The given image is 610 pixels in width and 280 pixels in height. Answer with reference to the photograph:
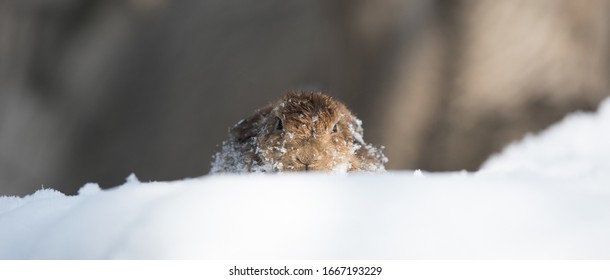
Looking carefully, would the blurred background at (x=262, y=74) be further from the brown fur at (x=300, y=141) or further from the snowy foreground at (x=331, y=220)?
the snowy foreground at (x=331, y=220)

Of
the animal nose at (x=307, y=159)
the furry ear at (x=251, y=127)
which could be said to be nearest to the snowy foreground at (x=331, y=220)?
the animal nose at (x=307, y=159)

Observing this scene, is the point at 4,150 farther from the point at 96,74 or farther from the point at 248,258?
the point at 248,258

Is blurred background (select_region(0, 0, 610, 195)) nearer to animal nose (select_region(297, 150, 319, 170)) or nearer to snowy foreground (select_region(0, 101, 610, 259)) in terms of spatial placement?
animal nose (select_region(297, 150, 319, 170))

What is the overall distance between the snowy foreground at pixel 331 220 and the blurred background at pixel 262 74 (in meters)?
2.37

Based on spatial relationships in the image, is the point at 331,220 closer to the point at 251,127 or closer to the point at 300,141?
the point at 300,141

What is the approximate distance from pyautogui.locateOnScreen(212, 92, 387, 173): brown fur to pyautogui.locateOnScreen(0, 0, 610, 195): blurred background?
1613 mm

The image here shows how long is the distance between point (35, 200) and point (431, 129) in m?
2.54

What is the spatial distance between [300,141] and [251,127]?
228 mm

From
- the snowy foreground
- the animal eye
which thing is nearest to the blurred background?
the animal eye

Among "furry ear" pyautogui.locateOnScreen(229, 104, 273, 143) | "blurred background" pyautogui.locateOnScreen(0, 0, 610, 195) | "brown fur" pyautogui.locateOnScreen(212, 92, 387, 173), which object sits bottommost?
"brown fur" pyautogui.locateOnScreen(212, 92, 387, 173)

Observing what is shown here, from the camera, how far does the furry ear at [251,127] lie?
5.10 feet

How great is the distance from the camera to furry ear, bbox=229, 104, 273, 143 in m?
1.55

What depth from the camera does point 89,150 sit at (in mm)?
3840

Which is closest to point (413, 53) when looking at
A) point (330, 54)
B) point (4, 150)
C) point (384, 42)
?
point (384, 42)
